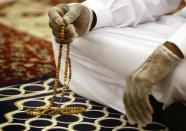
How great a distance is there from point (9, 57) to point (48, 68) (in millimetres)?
486

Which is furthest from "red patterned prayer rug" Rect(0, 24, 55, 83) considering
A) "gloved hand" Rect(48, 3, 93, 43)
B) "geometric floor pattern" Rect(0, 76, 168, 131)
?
"gloved hand" Rect(48, 3, 93, 43)

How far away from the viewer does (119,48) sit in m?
1.22

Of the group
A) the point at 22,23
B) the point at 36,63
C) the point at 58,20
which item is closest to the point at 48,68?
the point at 36,63

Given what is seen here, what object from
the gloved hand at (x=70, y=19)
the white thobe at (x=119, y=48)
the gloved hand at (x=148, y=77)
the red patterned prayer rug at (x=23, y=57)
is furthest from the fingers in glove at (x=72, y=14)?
the red patterned prayer rug at (x=23, y=57)

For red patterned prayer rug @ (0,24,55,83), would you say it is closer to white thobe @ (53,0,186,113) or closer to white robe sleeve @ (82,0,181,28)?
white thobe @ (53,0,186,113)

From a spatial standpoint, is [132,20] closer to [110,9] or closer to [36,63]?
[110,9]

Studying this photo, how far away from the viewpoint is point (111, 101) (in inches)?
55.7

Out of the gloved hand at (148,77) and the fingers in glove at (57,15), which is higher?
the fingers in glove at (57,15)

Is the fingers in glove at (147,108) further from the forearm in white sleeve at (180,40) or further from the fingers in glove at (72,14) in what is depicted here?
the fingers in glove at (72,14)

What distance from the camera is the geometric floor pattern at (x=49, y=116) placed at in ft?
4.07

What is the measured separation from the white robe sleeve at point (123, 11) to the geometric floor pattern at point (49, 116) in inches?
17.8

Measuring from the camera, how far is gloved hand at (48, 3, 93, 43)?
3.87 ft

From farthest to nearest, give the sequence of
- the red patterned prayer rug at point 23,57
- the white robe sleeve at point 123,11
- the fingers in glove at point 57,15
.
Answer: the red patterned prayer rug at point 23,57, the white robe sleeve at point 123,11, the fingers in glove at point 57,15

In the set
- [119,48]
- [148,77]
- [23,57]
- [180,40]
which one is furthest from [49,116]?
[23,57]
